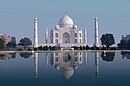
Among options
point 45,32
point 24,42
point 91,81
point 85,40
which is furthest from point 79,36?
point 91,81

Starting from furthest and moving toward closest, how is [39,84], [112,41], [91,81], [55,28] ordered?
[55,28]
[112,41]
[91,81]
[39,84]

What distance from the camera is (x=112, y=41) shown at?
57438 millimetres

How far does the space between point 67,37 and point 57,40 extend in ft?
7.74

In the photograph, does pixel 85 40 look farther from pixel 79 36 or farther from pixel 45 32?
pixel 45 32

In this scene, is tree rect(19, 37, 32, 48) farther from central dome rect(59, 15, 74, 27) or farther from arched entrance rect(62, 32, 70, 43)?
arched entrance rect(62, 32, 70, 43)

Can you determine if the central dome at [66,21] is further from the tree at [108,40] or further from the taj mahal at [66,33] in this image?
the tree at [108,40]

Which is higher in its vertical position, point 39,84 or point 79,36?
point 79,36

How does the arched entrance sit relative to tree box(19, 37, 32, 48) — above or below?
above

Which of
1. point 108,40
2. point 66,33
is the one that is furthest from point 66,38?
point 108,40

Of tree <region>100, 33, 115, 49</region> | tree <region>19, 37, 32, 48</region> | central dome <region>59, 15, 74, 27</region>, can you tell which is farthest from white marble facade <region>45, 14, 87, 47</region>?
tree <region>100, 33, 115, 49</region>

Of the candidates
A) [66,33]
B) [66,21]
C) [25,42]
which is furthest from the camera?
[66,33]

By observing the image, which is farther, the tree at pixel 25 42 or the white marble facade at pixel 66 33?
the white marble facade at pixel 66 33

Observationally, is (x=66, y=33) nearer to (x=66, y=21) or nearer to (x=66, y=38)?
(x=66, y=38)

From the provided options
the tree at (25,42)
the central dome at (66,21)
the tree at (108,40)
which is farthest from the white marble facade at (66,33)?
the tree at (108,40)
